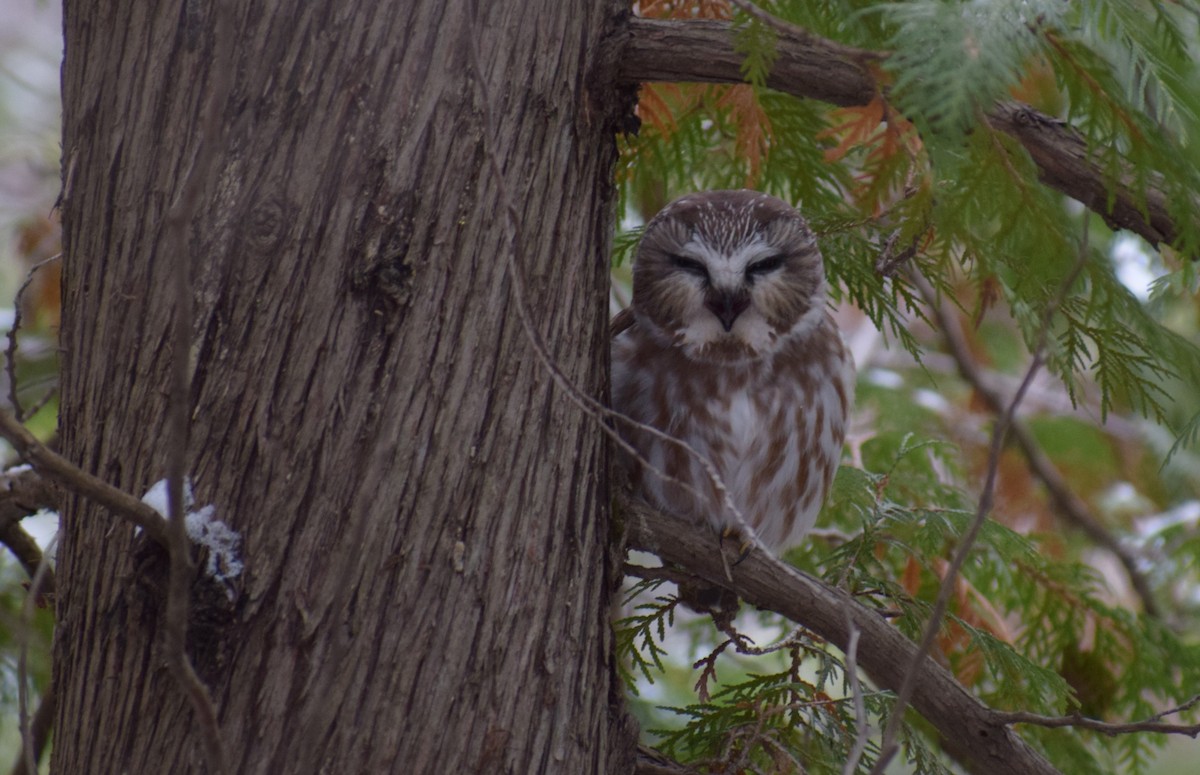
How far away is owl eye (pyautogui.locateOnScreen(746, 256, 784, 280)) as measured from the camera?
298 cm

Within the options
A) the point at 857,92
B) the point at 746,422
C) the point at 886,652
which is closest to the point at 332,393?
→ the point at 857,92

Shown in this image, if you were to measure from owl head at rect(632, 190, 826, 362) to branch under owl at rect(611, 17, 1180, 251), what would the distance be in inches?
28.6

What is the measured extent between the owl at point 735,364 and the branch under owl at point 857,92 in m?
0.76

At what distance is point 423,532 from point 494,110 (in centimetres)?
76

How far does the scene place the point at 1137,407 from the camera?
2.56m

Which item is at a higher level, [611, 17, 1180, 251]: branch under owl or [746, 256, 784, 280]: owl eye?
[746, 256, 784, 280]: owl eye

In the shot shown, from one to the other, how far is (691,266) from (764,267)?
7.1 inches

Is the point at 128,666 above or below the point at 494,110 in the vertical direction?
below

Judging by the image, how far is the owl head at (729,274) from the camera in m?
2.96

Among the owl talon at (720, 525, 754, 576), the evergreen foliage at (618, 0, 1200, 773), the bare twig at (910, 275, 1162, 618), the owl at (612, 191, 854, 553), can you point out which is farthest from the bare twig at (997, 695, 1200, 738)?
the bare twig at (910, 275, 1162, 618)

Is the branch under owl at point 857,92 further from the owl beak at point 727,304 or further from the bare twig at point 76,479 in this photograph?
the bare twig at point 76,479

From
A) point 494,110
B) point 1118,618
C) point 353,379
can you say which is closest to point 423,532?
point 353,379

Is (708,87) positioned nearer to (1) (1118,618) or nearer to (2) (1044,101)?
(1) (1118,618)

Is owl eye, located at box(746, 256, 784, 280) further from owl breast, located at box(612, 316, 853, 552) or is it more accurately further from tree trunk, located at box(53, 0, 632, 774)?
tree trunk, located at box(53, 0, 632, 774)
